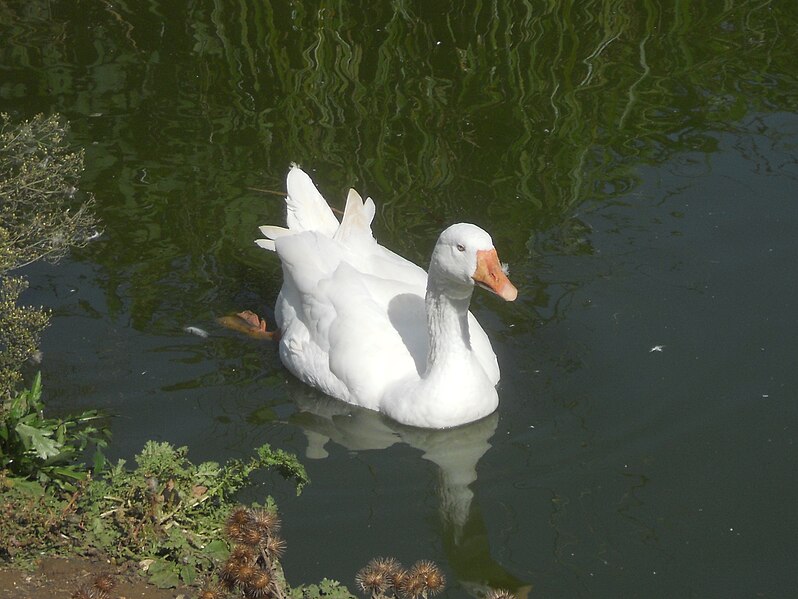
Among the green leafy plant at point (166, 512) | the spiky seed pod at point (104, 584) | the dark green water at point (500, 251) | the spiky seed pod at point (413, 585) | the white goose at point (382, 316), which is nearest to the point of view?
the spiky seed pod at point (413, 585)

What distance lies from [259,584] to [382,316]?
3.27 meters

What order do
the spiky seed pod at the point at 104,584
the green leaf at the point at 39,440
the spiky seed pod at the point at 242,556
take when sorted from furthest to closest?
the green leaf at the point at 39,440
the spiky seed pod at the point at 104,584
the spiky seed pod at the point at 242,556

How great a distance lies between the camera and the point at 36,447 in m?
5.15

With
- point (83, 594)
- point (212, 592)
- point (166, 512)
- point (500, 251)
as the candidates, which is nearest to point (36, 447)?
point (166, 512)

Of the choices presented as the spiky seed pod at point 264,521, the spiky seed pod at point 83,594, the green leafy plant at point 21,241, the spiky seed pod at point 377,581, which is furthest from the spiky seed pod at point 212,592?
the green leafy plant at point 21,241

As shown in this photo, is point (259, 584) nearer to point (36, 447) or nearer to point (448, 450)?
point (36, 447)

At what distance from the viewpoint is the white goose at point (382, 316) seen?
22.1ft

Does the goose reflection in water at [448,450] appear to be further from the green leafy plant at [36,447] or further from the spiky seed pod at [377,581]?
the green leafy plant at [36,447]

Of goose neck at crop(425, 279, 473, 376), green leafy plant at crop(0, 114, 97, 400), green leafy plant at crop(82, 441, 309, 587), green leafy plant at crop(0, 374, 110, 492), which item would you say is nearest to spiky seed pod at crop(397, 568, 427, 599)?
green leafy plant at crop(82, 441, 309, 587)

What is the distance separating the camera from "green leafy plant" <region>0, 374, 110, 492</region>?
5.17 m

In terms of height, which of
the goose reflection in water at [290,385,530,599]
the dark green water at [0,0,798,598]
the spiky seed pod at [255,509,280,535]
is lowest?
the goose reflection in water at [290,385,530,599]

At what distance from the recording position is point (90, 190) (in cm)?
966

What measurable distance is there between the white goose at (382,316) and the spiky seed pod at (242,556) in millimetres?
2454

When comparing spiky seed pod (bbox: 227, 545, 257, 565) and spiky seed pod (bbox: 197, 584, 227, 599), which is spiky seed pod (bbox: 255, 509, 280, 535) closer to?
spiky seed pod (bbox: 227, 545, 257, 565)
